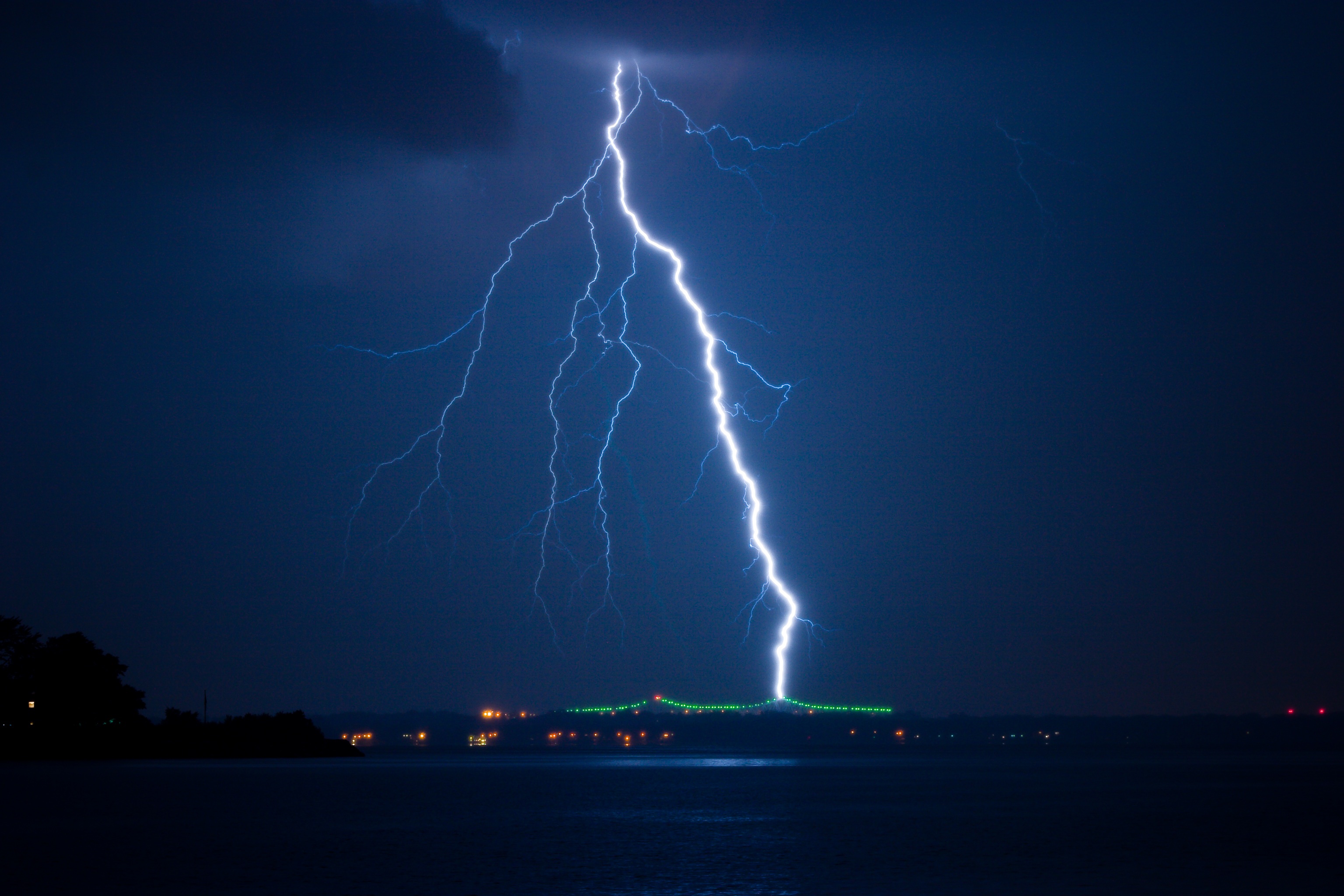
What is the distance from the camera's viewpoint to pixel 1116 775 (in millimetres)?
69125

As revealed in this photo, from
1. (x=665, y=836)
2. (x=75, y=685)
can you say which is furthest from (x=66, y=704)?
(x=665, y=836)

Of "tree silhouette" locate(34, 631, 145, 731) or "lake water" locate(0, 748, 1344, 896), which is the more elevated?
"tree silhouette" locate(34, 631, 145, 731)

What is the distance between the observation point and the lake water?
21.3 meters

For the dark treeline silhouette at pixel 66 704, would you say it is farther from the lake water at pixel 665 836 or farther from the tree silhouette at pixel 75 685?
the lake water at pixel 665 836

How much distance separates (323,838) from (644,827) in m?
7.97

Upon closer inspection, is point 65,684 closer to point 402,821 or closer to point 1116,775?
point 402,821

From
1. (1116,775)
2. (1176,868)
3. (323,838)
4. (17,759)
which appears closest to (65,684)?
(17,759)

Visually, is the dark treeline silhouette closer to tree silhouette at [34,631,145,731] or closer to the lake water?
tree silhouette at [34,631,145,731]

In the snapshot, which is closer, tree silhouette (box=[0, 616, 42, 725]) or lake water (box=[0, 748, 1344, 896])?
lake water (box=[0, 748, 1344, 896])

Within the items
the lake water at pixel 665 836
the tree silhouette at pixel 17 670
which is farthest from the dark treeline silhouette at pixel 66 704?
the lake water at pixel 665 836

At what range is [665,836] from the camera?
29688 mm

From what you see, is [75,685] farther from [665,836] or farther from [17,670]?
[665,836]

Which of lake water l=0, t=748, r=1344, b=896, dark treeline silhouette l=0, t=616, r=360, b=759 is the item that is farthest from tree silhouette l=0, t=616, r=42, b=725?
lake water l=0, t=748, r=1344, b=896

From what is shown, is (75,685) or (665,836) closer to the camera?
(665,836)
